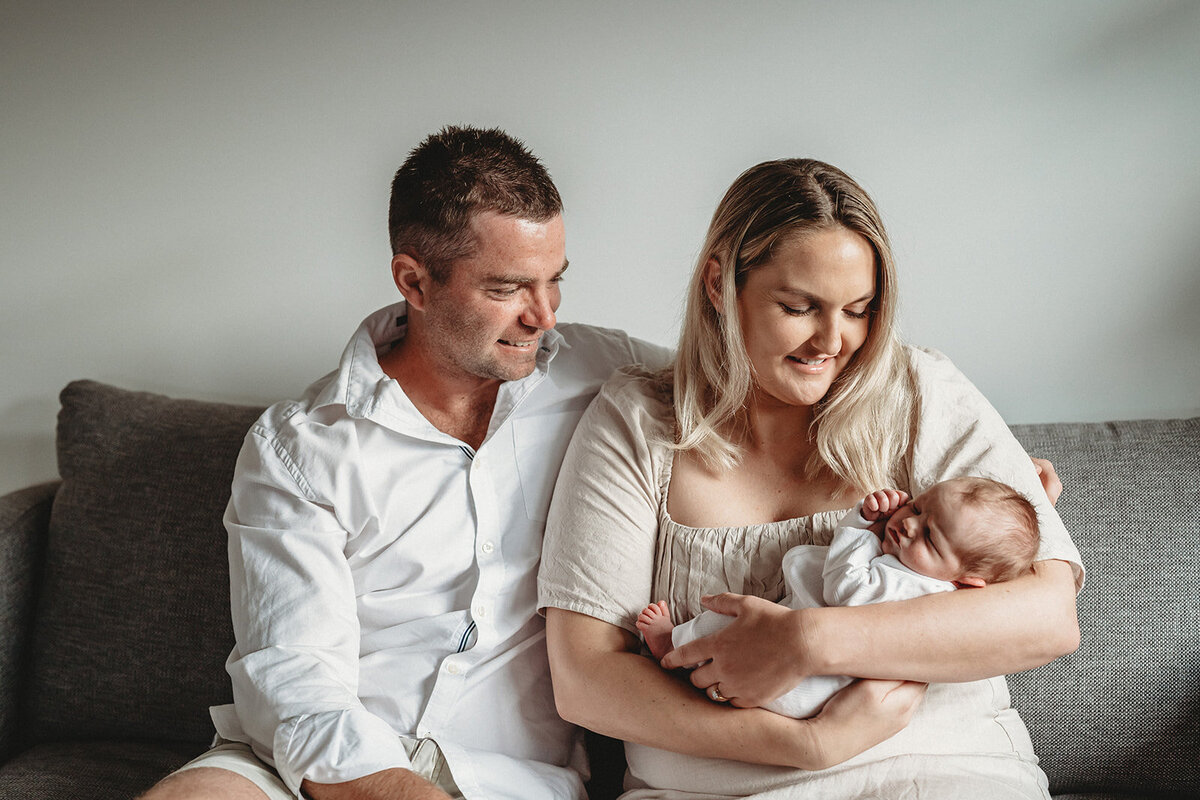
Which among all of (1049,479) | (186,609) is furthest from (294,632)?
(1049,479)

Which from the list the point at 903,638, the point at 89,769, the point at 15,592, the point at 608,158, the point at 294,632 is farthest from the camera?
the point at 608,158

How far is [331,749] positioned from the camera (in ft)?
4.53

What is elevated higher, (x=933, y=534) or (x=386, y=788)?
(x=933, y=534)

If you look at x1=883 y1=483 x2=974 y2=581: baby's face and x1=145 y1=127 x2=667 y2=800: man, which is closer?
Result: x1=883 y1=483 x2=974 y2=581: baby's face

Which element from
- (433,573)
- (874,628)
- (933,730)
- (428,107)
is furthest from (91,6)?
(933,730)

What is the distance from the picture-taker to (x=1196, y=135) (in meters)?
1.89

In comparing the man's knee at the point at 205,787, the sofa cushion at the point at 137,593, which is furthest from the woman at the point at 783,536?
the sofa cushion at the point at 137,593

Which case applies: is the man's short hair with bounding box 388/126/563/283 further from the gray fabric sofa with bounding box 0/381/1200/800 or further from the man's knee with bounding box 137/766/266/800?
the man's knee with bounding box 137/766/266/800

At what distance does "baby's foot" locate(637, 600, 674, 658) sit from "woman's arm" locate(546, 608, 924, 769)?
2 centimetres

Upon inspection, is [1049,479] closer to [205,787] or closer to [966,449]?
[966,449]

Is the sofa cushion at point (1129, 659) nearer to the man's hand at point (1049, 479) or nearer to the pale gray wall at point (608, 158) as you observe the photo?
the man's hand at point (1049, 479)

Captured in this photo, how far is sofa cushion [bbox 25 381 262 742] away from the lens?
1786mm

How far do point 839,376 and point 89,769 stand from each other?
4.91 ft

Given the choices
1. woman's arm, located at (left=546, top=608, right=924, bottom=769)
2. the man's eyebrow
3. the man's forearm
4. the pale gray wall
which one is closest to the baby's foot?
woman's arm, located at (left=546, top=608, right=924, bottom=769)
